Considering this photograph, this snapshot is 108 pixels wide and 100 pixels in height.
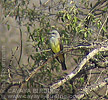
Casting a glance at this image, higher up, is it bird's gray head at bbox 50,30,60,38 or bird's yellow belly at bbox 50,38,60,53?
bird's gray head at bbox 50,30,60,38

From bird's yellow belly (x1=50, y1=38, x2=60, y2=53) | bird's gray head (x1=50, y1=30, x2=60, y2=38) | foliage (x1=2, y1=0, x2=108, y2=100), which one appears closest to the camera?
foliage (x1=2, y1=0, x2=108, y2=100)

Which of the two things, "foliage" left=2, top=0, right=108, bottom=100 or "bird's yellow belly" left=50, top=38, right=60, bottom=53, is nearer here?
"foliage" left=2, top=0, right=108, bottom=100

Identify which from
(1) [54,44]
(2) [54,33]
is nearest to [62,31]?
(2) [54,33]

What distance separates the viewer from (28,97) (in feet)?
16.7

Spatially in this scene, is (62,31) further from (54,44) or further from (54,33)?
(54,44)

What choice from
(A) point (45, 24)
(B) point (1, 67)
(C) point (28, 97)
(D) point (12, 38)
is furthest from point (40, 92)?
(D) point (12, 38)

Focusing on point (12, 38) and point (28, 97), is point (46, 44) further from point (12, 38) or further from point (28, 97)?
point (12, 38)

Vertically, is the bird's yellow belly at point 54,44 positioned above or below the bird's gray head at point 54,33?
below

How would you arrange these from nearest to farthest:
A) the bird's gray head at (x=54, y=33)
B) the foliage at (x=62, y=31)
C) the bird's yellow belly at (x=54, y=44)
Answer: the foliage at (x=62, y=31) < the bird's gray head at (x=54, y=33) < the bird's yellow belly at (x=54, y=44)

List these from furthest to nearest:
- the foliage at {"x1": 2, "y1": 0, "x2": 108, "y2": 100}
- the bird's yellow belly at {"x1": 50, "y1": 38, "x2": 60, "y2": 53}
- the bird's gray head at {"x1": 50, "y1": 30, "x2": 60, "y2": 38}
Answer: the bird's yellow belly at {"x1": 50, "y1": 38, "x2": 60, "y2": 53} → the bird's gray head at {"x1": 50, "y1": 30, "x2": 60, "y2": 38} → the foliage at {"x1": 2, "y1": 0, "x2": 108, "y2": 100}

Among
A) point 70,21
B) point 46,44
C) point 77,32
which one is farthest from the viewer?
point 46,44

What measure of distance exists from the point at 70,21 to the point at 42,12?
853 mm

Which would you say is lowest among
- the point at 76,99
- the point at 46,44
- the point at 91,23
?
the point at 76,99

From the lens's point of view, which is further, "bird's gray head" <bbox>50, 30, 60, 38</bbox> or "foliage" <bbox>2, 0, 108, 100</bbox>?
"bird's gray head" <bbox>50, 30, 60, 38</bbox>
